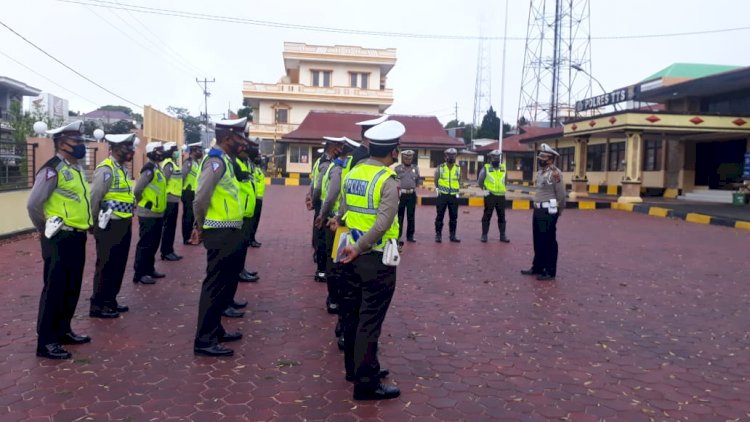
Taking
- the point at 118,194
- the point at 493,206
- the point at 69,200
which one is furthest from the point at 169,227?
the point at 493,206

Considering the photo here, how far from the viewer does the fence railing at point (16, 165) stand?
12.5 metres

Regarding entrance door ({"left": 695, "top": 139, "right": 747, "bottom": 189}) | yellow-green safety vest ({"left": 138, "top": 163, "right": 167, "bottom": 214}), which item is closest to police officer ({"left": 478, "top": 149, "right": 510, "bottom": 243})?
yellow-green safety vest ({"left": 138, "top": 163, "right": 167, "bottom": 214})

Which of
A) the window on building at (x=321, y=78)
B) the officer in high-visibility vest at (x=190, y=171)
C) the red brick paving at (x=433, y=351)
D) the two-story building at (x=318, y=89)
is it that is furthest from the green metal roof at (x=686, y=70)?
the officer in high-visibility vest at (x=190, y=171)

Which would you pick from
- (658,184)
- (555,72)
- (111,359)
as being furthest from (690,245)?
(555,72)

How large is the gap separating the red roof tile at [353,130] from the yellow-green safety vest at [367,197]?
119 ft

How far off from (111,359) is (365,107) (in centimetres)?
4718

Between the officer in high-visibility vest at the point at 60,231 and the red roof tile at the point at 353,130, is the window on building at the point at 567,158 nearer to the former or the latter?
the red roof tile at the point at 353,130

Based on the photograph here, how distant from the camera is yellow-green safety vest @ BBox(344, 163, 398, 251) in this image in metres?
4.20

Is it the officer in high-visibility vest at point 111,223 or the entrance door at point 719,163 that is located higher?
the entrance door at point 719,163

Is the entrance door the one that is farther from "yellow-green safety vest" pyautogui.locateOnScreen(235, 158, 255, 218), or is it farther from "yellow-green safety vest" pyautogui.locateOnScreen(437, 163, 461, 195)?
"yellow-green safety vest" pyautogui.locateOnScreen(235, 158, 255, 218)

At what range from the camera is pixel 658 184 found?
99.1ft

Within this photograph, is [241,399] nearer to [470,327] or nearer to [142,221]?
[470,327]

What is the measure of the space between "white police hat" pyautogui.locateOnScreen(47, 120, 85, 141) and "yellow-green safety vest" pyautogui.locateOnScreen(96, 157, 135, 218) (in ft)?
2.71

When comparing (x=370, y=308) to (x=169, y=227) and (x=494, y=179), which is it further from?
(x=494, y=179)
